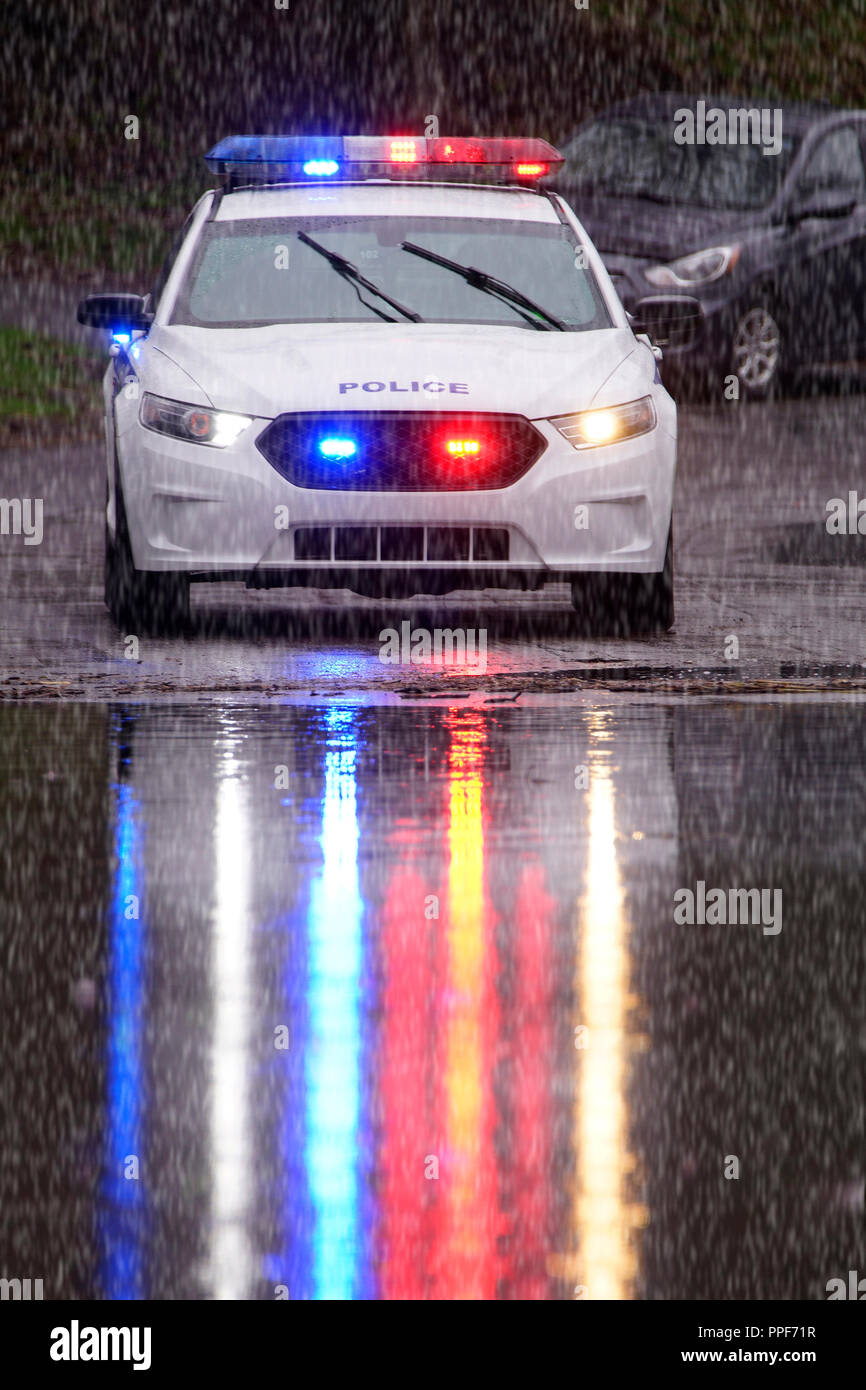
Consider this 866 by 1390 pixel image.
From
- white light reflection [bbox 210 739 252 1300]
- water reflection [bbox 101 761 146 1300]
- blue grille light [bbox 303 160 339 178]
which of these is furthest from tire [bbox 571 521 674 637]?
water reflection [bbox 101 761 146 1300]

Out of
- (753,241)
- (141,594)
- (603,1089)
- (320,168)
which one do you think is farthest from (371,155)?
(603,1089)

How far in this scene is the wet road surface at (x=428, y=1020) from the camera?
15.6ft

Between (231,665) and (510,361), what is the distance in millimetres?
1698

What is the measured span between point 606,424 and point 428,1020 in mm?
6194

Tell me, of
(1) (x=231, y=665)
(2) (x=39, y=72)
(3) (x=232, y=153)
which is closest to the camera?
(1) (x=231, y=665)

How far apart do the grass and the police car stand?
744cm

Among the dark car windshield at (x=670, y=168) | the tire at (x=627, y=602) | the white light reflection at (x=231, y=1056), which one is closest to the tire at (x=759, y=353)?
the dark car windshield at (x=670, y=168)

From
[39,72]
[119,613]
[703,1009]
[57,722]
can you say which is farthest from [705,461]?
[39,72]

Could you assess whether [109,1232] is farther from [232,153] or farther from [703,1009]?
[232,153]

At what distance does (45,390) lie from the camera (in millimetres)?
21562

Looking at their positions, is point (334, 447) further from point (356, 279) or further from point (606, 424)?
point (356, 279)

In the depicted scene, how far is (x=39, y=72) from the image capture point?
109 ft

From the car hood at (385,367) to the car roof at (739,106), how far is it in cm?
908

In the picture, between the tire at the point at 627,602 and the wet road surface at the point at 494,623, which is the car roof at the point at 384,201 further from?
the tire at the point at 627,602
